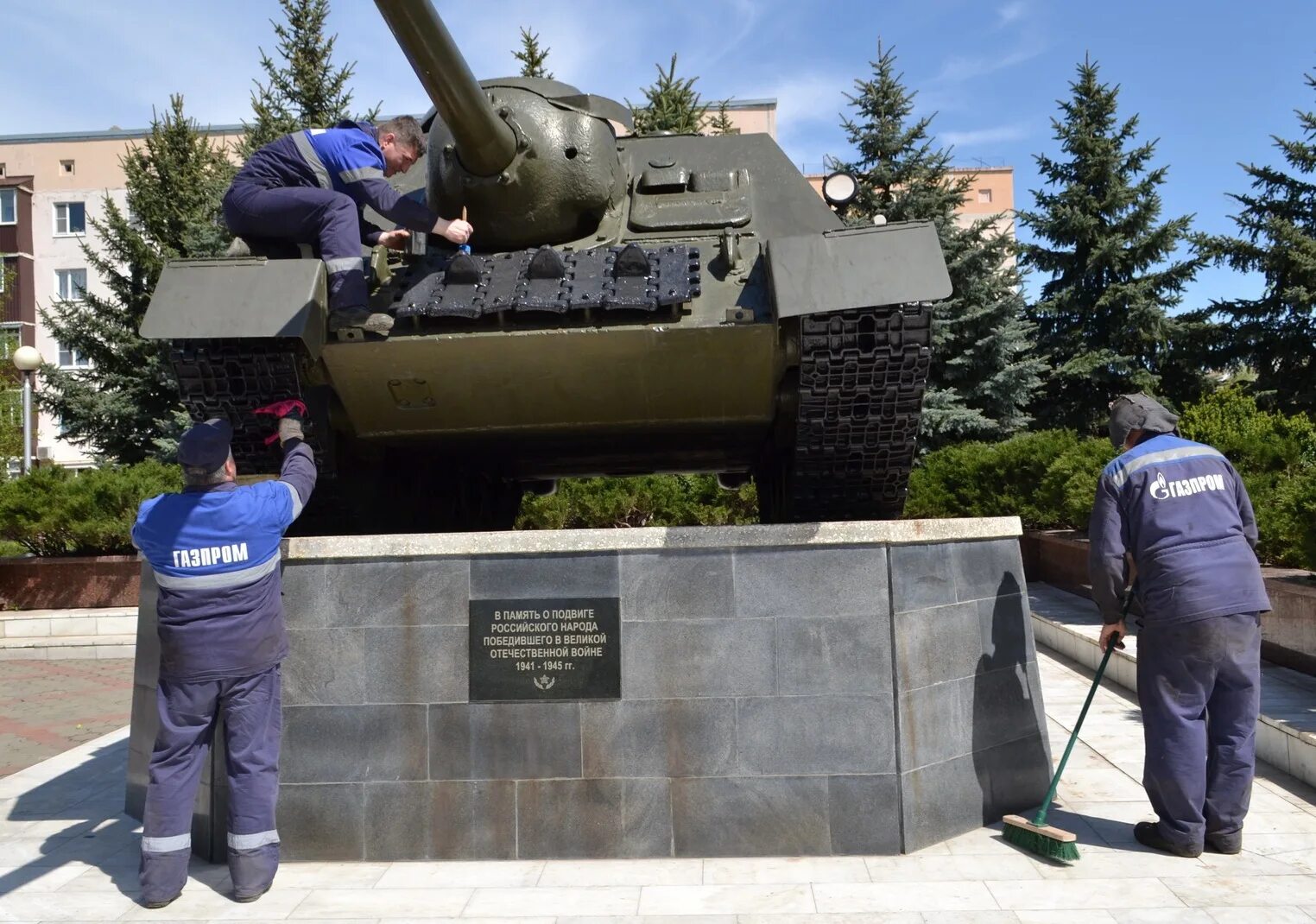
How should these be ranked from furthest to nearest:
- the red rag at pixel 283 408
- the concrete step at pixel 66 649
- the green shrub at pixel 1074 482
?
1. the concrete step at pixel 66 649
2. the green shrub at pixel 1074 482
3. the red rag at pixel 283 408

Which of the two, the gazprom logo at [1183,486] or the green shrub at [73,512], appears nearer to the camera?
the gazprom logo at [1183,486]

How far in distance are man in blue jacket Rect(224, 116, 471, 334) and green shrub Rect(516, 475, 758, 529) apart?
9.75 metres

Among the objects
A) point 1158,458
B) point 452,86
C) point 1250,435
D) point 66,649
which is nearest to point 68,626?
point 66,649

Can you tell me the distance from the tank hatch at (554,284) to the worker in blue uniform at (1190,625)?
82.7 inches

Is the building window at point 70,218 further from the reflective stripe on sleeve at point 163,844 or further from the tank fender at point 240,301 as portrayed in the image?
the reflective stripe on sleeve at point 163,844

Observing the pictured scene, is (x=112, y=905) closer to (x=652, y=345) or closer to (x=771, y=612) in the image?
(x=771, y=612)

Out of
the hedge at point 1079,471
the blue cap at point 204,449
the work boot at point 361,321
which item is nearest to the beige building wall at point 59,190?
the hedge at point 1079,471

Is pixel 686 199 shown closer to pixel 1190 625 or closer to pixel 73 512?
pixel 1190 625

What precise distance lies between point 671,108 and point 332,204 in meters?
18.5

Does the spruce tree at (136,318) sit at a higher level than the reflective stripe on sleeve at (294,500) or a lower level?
higher

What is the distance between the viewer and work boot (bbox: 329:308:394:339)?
4934 millimetres

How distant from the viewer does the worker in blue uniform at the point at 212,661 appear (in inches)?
166

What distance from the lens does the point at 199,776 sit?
4.38 meters

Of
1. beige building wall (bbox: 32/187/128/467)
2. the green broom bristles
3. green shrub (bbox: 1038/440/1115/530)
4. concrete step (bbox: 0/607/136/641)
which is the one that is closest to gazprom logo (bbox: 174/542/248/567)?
the green broom bristles
